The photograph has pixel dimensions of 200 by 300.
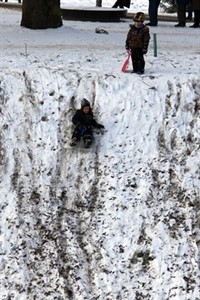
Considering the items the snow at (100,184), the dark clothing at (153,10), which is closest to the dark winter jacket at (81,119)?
the snow at (100,184)

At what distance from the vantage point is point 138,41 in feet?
44.3

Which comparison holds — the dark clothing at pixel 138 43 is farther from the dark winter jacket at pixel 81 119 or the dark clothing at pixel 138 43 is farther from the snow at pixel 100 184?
the dark winter jacket at pixel 81 119

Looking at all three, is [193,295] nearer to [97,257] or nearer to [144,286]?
[144,286]

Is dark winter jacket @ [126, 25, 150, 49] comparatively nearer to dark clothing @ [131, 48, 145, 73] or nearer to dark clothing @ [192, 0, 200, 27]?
dark clothing @ [131, 48, 145, 73]

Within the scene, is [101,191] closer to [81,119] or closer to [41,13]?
[81,119]

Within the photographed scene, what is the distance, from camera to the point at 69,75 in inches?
540

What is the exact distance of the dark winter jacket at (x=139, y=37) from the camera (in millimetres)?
13445

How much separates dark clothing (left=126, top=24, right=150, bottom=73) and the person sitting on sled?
1.74 metres

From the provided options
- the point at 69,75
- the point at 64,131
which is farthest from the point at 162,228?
the point at 69,75

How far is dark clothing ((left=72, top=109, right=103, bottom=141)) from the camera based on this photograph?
1257 centimetres

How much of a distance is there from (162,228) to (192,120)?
7.74 feet

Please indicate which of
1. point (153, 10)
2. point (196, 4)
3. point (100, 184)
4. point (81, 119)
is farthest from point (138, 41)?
point (153, 10)

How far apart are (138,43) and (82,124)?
2.18 m

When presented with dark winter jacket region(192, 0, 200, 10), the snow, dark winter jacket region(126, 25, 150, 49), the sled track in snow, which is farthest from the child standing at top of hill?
dark winter jacket region(192, 0, 200, 10)
